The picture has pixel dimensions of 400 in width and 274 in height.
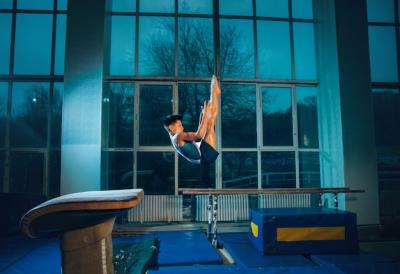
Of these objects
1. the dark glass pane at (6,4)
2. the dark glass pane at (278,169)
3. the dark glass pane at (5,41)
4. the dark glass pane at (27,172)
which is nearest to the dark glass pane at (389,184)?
the dark glass pane at (278,169)

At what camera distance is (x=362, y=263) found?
110 inches

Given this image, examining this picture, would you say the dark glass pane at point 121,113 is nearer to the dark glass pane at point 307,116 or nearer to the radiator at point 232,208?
the radiator at point 232,208

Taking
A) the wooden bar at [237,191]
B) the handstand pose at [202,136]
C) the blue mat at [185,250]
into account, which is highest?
the handstand pose at [202,136]

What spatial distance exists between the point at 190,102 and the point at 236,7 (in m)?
2.34

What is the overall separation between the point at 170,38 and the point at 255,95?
→ 216 centimetres

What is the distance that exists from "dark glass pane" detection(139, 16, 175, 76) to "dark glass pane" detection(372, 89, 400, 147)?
454 centimetres

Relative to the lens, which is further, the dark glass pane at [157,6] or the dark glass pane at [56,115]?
the dark glass pane at [157,6]

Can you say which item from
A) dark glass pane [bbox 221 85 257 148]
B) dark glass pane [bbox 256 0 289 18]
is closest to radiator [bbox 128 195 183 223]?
dark glass pane [bbox 221 85 257 148]

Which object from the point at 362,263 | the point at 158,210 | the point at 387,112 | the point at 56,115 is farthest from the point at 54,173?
the point at 387,112

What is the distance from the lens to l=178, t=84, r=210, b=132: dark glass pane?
5832 mm

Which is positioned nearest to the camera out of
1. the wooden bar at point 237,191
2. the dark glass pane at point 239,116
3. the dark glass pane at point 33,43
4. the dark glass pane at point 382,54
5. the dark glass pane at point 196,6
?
the wooden bar at point 237,191

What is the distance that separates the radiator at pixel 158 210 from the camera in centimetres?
536

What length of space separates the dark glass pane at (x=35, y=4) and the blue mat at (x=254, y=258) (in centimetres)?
585

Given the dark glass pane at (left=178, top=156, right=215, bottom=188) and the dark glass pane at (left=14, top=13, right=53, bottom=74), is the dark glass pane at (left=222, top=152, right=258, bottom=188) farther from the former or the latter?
the dark glass pane at (left=14, top=13, right=53, bottom=74)
